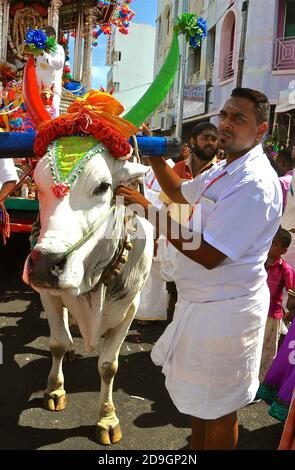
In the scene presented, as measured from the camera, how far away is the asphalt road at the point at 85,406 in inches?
108

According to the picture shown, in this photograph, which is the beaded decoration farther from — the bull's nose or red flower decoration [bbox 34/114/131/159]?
the bull's nose

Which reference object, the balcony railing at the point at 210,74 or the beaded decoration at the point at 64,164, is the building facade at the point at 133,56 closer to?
the balcony railing at the point at 210,74

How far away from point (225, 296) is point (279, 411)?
136cm

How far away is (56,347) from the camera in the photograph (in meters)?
3.10

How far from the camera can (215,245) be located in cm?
181

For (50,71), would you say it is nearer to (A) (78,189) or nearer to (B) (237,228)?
(A) (78,189)

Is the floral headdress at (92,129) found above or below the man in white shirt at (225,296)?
above

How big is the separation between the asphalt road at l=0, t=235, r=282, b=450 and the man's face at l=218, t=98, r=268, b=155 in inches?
73.1

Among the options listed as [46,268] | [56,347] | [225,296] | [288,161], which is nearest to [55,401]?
[56,347]

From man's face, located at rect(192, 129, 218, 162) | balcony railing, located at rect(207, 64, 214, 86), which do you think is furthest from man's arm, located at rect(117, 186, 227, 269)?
balcony railing, located at rect(207, 64, 214, 86)

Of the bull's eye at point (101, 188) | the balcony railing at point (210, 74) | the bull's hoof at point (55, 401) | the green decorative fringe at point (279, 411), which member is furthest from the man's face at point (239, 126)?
the balcony railing at point (210, 74)

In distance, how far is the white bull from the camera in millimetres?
1909

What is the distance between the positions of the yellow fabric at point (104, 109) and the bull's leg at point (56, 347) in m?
1.30
